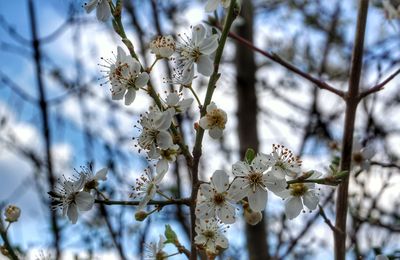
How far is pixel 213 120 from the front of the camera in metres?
1.26

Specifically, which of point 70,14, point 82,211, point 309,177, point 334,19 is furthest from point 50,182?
point 334,19

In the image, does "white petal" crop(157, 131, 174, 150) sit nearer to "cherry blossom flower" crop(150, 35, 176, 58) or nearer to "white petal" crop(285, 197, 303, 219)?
"cherry blossom flower" crop(150, 35, 176, 58)

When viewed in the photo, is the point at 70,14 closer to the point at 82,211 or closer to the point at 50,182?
the point at 50,182

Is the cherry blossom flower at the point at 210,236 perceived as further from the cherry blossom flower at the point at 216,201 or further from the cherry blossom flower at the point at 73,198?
the cherry blossom flower at the point at 73,198

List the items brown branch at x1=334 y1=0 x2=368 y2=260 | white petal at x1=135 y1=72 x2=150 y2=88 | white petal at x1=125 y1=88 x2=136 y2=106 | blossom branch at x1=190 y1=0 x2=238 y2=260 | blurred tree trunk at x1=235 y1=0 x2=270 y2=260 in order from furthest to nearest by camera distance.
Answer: blurred tree trunk at x1=235 y1=0 x2=270 y2=260, brown branch at x1=334 y1=0 x2=368 y2=260, white petal at x1=125 y1=88 x2=136 y2=106, white petal at x1=135 y1=72 x2=150 y2=88, blossom branch at x1=190 y1=0 x2=238 y2=260

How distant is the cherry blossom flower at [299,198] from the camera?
1.36 metres

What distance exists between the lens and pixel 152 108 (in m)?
1.26

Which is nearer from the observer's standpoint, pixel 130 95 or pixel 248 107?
pixel 130 95

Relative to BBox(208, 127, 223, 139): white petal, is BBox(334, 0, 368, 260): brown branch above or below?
above

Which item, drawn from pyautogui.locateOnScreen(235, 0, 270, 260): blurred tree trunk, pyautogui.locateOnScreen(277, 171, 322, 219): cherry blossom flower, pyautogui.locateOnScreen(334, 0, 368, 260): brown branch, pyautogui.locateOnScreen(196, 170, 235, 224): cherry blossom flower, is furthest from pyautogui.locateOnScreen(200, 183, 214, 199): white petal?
pyautogui.locateOnScreen(235, 0, 270, 260): blurred tree trunk

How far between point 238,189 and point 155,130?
24 cm

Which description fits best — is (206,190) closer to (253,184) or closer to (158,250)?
(253,184)

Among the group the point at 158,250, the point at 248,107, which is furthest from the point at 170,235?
the point at 248,107

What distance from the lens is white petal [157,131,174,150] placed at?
1.23m
